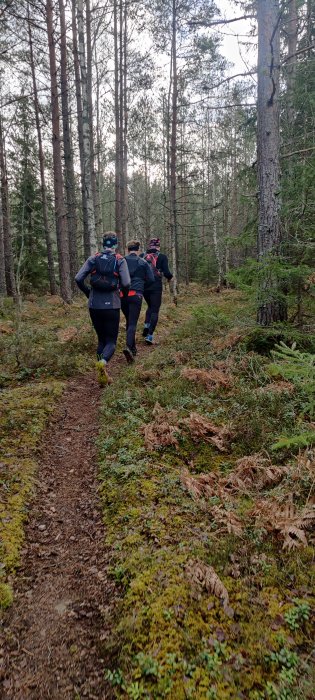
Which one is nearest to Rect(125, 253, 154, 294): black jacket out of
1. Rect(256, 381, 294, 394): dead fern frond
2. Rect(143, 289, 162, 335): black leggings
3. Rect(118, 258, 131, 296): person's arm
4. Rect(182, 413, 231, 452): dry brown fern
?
Rect(143, 289, 162, 335): black leggings

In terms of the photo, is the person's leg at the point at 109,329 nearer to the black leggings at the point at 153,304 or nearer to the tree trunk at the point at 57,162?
the black leggings at the point at 153,304

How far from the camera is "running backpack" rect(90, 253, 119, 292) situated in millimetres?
6762

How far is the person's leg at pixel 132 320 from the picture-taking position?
843 cm

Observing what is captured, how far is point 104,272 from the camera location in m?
6.77

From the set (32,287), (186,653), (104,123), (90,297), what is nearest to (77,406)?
(90,297)

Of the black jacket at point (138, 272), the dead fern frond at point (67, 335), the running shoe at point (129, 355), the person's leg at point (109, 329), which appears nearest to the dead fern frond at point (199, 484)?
the person's leg at point (109, 329)

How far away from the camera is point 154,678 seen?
2.19m

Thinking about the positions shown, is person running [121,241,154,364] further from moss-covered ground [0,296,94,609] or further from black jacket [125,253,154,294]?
moss-covered ground [0,296,94,609]

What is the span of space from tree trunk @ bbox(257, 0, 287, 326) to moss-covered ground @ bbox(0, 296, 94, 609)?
409 centimetres

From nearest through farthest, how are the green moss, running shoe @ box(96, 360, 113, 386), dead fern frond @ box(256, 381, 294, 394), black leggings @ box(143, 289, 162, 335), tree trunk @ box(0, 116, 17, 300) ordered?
the green moss, dead fern frond @ box(256, 381, 294, 394), running shoe @ box(96, 360, 113, 386), black leggings @ box(143, 289, 162, 335), tree trunk @ box(0, 116, 17, 300)

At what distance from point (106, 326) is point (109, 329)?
0.26 ft

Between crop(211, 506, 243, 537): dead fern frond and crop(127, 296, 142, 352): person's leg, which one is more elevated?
crop(127, 296, 142, 352): person's leg

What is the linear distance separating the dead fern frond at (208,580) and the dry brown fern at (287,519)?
2.01 feet

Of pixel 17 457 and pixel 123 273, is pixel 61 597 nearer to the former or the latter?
pixel 17 457
